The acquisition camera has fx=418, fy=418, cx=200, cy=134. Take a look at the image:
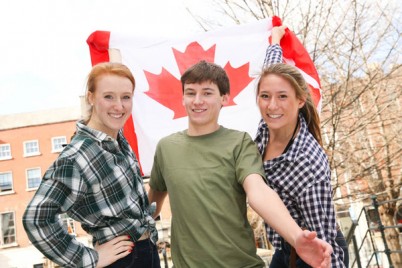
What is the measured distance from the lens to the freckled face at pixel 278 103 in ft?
6.90

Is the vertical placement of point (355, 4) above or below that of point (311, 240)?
above

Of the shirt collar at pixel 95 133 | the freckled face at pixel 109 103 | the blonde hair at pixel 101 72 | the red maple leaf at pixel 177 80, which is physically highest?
the red maple leaf at pixel 177 80

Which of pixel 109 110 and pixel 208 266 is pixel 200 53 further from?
pixel 208 266

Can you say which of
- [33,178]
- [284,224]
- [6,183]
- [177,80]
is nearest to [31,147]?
[33,178]

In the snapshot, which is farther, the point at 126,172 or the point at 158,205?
the point at 158,205

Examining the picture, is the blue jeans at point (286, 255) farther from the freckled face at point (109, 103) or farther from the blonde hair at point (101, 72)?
the blonde hair at point (101, 72)

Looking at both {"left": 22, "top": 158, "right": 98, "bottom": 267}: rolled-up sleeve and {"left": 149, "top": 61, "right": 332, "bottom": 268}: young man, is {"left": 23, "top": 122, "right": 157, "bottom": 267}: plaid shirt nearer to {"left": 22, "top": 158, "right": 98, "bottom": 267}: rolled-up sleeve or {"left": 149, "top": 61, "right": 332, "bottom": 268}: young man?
{"left": 22, "top": 158, "right": 98, "bottom": 267}: rolled-up sleeve

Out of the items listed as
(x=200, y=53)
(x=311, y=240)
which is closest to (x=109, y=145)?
(x=311, y=240)

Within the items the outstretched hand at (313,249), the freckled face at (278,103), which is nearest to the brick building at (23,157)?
the freckled face at (278,103)

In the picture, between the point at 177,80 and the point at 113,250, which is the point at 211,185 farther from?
the point at 177,80

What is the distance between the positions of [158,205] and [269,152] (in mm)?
689

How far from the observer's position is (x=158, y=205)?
7.66 ft

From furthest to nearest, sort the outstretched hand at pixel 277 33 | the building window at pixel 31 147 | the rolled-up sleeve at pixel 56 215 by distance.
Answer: the building window at pixel 31 147
the outstretched hand at pixel 277 33
the rolled-up sleeve at pixel 56 215

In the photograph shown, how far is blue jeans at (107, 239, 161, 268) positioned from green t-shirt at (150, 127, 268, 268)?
12cm
